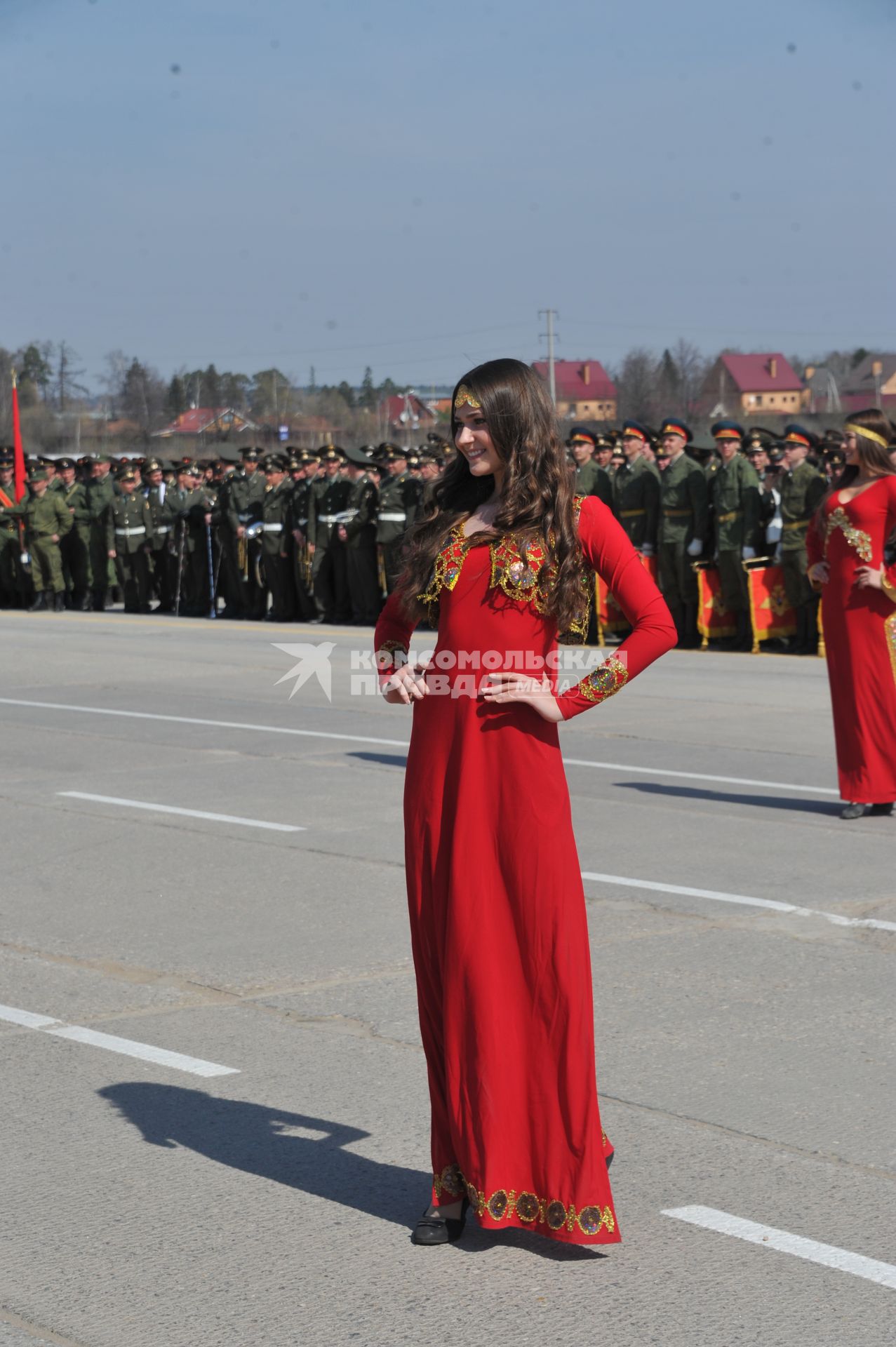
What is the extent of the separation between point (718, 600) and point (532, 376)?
51.6ft

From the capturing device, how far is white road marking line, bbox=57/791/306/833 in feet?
30.0

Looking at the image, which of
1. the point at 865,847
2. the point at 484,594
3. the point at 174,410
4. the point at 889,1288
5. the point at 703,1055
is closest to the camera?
the point at 889,1288

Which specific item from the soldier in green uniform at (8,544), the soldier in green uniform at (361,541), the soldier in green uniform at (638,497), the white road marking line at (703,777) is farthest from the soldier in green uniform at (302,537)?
the white road marking line at (703,777)

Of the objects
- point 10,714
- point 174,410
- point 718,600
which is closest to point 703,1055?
point 10,714

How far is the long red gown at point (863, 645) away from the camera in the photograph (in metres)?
→ 9.23

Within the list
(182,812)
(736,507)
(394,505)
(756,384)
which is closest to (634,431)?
(736,507)

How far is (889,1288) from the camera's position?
12.2ft

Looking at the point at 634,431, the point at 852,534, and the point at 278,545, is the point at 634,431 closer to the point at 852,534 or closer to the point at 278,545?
the point at 278,545

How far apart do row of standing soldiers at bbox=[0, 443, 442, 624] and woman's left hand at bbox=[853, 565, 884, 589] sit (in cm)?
1238

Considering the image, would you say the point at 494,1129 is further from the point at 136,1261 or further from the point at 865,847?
the point at 865,847

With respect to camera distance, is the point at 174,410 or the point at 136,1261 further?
the point at 174,410

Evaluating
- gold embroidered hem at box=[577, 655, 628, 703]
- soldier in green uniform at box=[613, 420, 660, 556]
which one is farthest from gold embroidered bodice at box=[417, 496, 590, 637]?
soldier in green uniform at box=[613, 420, 660, 556]

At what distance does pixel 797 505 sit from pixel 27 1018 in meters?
13.4

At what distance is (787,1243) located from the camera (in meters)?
3.95
